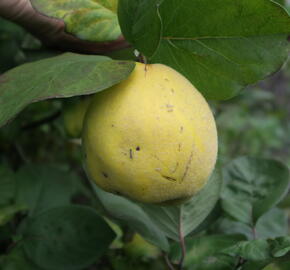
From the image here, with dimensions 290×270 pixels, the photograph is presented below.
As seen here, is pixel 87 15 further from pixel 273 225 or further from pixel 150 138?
pixel 273 225

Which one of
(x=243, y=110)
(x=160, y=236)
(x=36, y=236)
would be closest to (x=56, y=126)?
(x=36, y=236)

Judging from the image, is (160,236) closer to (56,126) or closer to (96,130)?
(96,130)

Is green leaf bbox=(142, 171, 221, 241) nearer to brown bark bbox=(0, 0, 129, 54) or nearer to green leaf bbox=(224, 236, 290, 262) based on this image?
green leaf bbox=(224, 236, 290, 262)

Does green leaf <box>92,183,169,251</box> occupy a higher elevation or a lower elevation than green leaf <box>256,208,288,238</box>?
higher

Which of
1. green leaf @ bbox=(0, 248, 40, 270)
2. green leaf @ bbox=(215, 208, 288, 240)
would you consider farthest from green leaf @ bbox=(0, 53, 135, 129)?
green leaf @ bbox=(215, 208, 288, 240)

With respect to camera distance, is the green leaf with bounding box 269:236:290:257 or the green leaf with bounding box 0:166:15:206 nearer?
the green leaf with bounding box 269:236:290:257

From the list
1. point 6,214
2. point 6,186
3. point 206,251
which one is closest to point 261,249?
point 206,251
